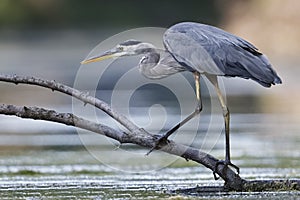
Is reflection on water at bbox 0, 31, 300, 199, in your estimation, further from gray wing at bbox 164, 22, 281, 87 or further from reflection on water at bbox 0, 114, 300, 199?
gray wing at bbox 164, 22, 281, 87

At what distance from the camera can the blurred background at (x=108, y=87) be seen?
28.1 ft

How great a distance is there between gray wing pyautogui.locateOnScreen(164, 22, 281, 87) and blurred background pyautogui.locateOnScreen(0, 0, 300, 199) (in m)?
0.84

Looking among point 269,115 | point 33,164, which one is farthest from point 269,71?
point 269,115

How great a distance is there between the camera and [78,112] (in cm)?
1328

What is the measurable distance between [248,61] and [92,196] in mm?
1413

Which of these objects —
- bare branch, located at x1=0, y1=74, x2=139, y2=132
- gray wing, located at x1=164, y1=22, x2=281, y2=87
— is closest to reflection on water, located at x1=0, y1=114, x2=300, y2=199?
bare branch, located at x1=0, y1=74, x2=139, y2=132

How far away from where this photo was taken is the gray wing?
23.2 ft

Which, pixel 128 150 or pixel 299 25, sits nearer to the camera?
pixel 128 150

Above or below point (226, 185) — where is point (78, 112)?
above

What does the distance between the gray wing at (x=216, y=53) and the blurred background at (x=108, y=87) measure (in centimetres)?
84

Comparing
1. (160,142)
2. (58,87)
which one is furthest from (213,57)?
(58,87)

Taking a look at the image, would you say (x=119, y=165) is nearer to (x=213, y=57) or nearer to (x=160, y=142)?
(x=213, y=57)

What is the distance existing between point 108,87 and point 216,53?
994 centimetres

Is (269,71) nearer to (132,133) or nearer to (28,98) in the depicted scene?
Answer: (132,133)
